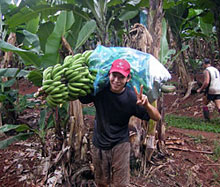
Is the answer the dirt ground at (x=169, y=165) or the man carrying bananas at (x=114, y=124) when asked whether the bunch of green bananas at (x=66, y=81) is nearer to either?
the man carrying bananas at (x=114, y=124)

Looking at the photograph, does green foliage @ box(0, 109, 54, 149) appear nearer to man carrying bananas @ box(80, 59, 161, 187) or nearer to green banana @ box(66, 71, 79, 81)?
man carrying bananas @ box(80, 59, 161, 187)

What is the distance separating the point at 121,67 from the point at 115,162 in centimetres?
93

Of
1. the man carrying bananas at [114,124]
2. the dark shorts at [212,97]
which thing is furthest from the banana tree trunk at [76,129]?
the dark shorts at [212,97]

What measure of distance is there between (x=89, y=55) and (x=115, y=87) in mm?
364

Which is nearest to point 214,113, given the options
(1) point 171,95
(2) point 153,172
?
(1) point 171,95

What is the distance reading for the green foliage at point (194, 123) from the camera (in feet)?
17.2

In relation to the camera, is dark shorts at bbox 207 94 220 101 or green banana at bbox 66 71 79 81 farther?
dark shorts at bbox 207 94 220 101

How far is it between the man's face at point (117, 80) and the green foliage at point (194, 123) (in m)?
3.97

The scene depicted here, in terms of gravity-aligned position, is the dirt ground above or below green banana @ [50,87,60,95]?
below

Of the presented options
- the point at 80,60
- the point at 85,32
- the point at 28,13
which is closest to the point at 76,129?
the point at 80,60

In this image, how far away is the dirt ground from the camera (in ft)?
9.82

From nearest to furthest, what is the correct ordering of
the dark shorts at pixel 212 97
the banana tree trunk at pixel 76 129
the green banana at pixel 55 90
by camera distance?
1. the green banana at pixel 55 90
2. the banana tree trunk at pixel 76 129
3. the dark shorts at pixel 212 97

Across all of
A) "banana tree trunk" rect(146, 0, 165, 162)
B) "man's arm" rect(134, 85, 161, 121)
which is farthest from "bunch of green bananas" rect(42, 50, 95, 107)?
"banana tree trunk" rect(146, 0, 165, 162)

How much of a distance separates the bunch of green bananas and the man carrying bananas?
0.21 meters
